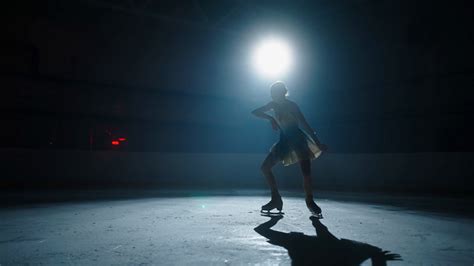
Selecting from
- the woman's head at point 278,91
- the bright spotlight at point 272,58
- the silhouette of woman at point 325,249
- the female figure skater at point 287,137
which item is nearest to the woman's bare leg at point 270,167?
the female figure skater at point 287,137

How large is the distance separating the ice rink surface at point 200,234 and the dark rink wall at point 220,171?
513 centimetres

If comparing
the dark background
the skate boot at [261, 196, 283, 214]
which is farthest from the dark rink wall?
the skate boot at [261, 196, 283, 214]

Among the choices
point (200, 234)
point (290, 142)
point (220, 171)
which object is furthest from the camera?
point (220, 171)

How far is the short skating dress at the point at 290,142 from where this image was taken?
616cm

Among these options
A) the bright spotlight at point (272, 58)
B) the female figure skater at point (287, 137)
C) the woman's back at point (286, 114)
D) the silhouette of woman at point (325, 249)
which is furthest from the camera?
the bright spotlight at point (272, 58)

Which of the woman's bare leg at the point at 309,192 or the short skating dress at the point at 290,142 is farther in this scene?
the short skating dress at the point at 290,142

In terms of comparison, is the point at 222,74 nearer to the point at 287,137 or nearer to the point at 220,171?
the point at 220,171

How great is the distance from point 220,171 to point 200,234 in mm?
9685

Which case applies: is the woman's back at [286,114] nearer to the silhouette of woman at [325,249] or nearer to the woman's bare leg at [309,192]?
the woman's bare leg at [309,192]

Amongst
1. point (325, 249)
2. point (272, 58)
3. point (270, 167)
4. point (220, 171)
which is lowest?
point (325, 249)

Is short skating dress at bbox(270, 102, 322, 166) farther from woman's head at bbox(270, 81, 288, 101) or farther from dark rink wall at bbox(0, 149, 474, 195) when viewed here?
→ dark rink wall at bbox(0, 149, 474, 195)

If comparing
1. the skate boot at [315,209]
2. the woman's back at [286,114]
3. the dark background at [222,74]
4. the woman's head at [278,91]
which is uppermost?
the dark background at [222,74]

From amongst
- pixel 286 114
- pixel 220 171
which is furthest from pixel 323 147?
pixel 220 171

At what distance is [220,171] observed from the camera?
1397cm
